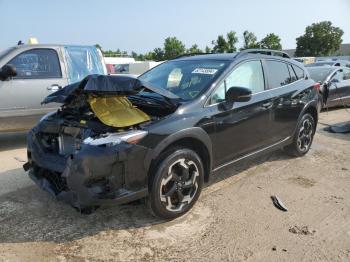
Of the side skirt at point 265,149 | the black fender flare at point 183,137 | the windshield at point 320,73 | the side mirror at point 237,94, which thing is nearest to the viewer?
the black fender flare at point 183,137

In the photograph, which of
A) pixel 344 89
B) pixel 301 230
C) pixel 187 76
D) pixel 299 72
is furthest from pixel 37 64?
pixel 344 89

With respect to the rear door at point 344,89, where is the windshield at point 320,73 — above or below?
above

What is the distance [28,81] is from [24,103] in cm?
39

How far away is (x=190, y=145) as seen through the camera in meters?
4.11

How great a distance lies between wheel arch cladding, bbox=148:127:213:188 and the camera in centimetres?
365

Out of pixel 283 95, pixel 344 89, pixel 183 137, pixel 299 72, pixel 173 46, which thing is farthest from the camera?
pixel 173 46

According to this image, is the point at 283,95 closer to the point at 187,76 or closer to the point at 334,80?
the point at 187,76

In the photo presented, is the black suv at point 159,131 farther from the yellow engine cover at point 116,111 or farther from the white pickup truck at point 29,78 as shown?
the white pickup truck at point 29,78

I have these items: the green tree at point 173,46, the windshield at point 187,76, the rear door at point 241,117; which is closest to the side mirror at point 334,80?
the rear door at point 241,117

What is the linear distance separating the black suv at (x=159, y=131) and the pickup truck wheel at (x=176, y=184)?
1cm

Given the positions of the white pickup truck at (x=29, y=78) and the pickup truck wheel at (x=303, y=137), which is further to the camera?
the white pickup truck at (x=29, y=78)

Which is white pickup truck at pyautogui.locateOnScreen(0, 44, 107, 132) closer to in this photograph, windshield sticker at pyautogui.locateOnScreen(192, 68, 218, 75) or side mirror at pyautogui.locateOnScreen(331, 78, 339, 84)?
windshield sticker at pyautogui.locateOnScreen(192, 68, 218, 75)

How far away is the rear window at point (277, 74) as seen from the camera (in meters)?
5.28

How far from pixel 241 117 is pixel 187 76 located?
2.73 feet
